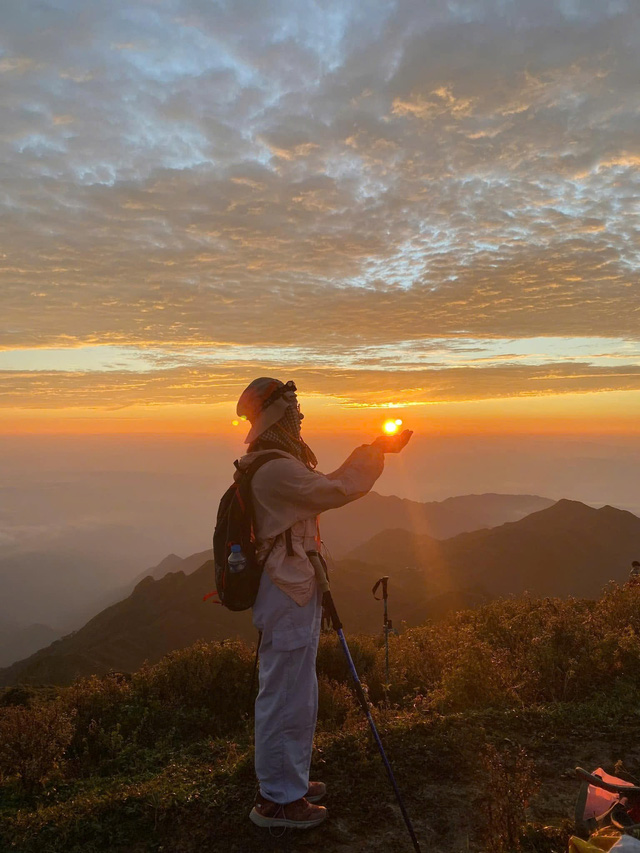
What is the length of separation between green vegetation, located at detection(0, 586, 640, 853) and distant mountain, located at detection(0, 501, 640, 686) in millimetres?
30944

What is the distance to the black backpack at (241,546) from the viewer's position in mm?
3756

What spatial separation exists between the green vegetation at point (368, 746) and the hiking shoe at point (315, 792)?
0.08 m

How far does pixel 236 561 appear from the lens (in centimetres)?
371

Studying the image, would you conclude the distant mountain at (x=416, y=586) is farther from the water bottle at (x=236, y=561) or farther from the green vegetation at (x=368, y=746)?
the water bottle at (x=236, y=561)

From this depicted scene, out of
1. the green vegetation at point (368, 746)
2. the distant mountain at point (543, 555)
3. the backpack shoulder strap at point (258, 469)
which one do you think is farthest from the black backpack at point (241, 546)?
the distant mountain at point (543, 555)

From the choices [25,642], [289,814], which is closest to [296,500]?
[289,814]

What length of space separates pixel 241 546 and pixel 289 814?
73.6 inches

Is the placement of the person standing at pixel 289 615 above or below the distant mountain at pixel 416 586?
above

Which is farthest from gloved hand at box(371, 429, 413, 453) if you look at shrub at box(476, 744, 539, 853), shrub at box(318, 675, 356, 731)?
shrub at box(318, 675, 356, 731)

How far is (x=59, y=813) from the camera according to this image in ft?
13.2

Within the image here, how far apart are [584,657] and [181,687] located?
17.6 ft

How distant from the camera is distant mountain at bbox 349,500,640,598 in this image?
6600 cm

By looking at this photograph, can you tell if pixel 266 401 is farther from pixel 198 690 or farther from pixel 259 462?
pixel 198 690

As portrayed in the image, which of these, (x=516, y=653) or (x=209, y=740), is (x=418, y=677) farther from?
(x=209, y=740)
